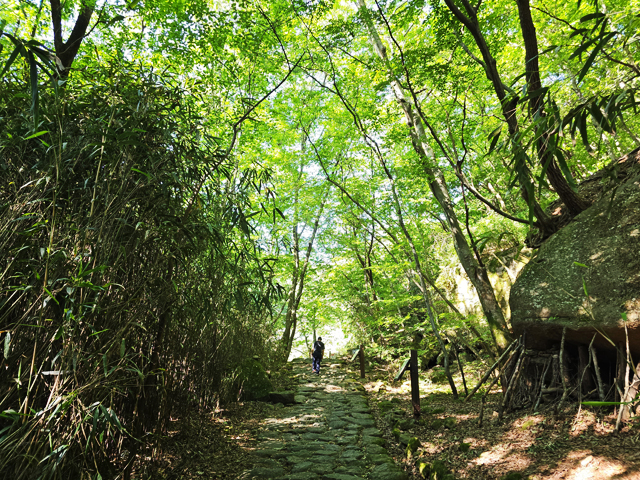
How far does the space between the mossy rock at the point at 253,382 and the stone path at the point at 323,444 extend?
0.61m

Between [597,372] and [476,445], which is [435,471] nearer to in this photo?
[476,445]

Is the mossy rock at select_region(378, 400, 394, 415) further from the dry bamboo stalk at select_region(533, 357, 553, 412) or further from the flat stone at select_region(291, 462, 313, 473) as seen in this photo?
the dry bamboo stalk at select_region(533, 357, 553, 412)

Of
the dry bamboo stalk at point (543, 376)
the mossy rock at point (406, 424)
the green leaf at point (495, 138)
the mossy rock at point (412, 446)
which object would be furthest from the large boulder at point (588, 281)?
the mossy rock at point (406, 424)

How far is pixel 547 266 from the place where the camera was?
13.4 ft

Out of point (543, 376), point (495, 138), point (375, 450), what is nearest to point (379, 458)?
point (375, 450)

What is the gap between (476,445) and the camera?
3496 millimetres

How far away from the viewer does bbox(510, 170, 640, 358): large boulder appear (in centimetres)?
317

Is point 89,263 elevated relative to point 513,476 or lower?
elevated

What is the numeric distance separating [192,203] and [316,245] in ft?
45.5

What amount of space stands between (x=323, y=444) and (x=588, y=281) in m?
3.79

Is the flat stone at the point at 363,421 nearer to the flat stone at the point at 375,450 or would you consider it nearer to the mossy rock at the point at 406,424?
the mossy rock at the point at 406,424

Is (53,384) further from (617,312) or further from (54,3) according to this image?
(54,3)

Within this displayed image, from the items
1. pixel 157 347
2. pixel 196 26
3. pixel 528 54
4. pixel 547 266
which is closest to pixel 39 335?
pixel 157 347

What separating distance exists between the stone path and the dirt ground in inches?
8.7
